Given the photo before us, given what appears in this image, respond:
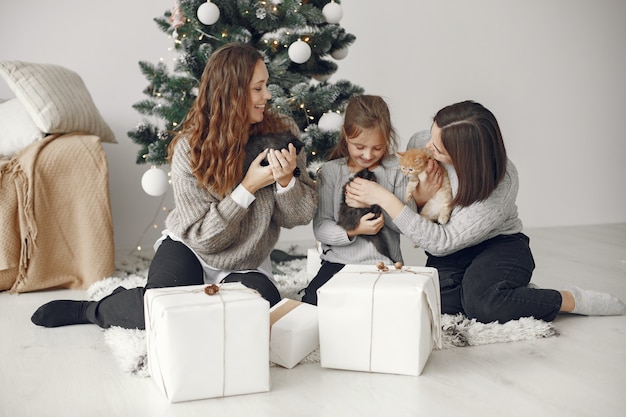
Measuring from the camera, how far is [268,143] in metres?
2.09

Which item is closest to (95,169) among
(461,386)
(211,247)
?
(211,247)

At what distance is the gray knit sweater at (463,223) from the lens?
2.07 meters

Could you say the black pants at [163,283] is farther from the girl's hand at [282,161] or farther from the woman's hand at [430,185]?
the woman's hand at [430,185]

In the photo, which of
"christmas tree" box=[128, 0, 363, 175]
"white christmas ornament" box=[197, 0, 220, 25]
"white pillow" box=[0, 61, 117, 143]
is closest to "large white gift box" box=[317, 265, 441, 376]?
"christmas tree" box=[128, 0, 363, 175]

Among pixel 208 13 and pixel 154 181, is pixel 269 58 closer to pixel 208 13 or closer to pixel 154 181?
pixel 208 13

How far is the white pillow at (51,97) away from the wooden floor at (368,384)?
0.98 m

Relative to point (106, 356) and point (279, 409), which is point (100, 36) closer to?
point (106, 356)

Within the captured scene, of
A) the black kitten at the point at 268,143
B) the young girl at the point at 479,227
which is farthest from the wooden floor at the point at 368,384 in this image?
the black kitten at the point at 268,143

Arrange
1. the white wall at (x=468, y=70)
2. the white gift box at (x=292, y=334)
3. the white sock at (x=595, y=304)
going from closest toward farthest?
the white gift box at (x=292, y=334)
the white sock at (x=595, y=304)
the white wall at (x=468, y=70)

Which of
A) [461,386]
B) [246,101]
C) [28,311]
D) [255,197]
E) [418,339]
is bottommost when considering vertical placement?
[28,311]

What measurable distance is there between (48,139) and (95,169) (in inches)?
9.2

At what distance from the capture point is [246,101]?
2.05m

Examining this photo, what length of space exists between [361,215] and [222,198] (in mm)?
434

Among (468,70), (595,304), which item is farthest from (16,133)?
(468,70)
